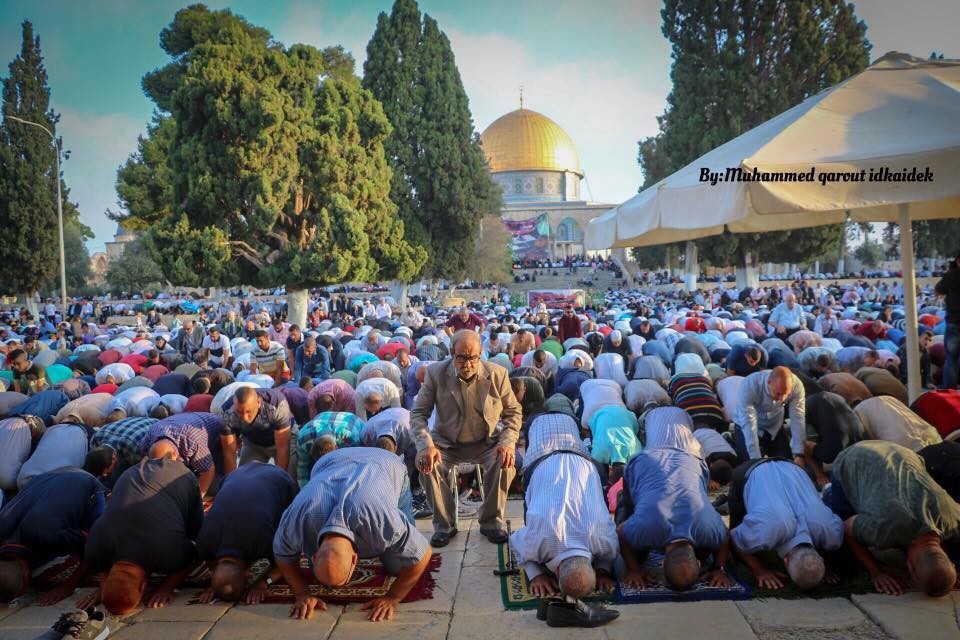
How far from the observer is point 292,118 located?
600 inches

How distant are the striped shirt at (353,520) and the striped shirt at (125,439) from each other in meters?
2.14

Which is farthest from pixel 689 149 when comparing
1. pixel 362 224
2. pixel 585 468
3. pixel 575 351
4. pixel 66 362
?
pixel 585 468

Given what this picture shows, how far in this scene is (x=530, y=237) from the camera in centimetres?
5503

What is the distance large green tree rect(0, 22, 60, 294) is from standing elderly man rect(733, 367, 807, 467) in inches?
991

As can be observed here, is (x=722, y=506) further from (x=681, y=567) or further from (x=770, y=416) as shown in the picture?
(x=681, y=567)

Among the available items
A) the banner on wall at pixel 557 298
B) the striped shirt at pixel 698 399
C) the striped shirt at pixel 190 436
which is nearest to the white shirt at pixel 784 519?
the striped shirt at pixel 698 399

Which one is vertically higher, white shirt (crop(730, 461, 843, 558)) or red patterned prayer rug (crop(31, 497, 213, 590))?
white shirt (crop(730, 461, 843, 558))

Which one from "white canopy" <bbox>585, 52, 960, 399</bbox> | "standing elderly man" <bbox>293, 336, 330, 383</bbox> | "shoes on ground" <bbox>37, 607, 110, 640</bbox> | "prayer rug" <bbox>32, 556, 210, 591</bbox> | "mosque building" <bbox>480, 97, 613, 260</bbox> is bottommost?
"prayer rug" <bbox>32, 556, 210, 591</bbox>

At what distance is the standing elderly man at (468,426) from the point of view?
3.96 m

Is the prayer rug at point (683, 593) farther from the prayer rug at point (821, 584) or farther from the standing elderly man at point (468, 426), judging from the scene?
the standing elderly man at point (468, 426)

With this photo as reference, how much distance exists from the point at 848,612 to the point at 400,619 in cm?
199

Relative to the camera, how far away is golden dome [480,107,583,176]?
181 ft

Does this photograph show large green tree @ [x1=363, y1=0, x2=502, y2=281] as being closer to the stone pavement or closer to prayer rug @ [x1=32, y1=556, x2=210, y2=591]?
prayer rug @ [x1=32, y1=556, x2=210, y2=591]


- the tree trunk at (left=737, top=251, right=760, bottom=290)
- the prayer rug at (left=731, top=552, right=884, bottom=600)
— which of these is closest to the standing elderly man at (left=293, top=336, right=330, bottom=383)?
the prayer rug at (left=731, top=552, right=884, bottom=600)
